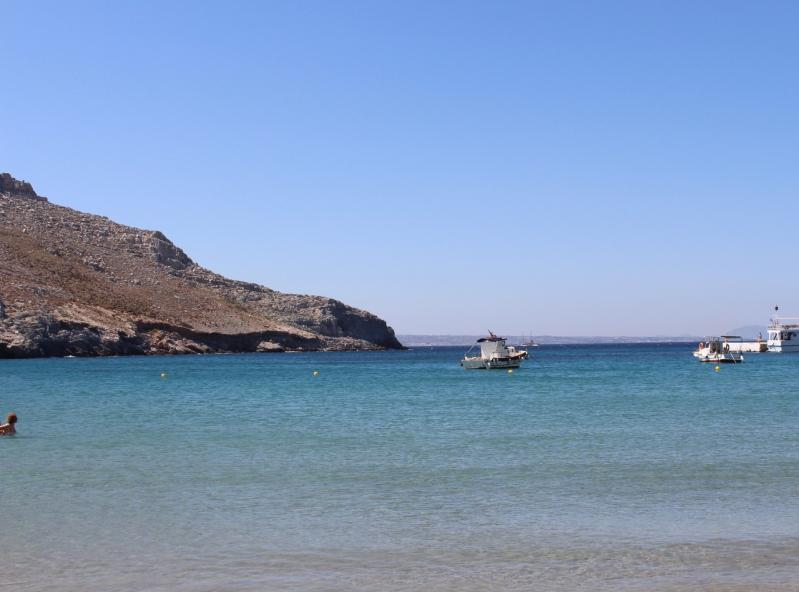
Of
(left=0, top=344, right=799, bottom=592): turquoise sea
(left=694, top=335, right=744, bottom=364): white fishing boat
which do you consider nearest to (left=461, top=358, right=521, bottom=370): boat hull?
(left=694, top=335, right=744, bottom=364): white fishing boat

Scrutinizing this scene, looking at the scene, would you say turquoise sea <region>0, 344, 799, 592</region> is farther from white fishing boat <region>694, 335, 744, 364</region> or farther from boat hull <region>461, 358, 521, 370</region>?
white fishing boat <region>694, 335, 744, 364</region>

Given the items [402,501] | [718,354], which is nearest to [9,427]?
[402,501]

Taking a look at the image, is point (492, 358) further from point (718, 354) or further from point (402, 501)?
point (402, 501)

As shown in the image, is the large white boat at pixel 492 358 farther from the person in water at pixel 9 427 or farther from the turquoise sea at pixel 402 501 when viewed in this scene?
the person in water at pixel 9 427

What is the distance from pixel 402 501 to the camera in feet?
58.1

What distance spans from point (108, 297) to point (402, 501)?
13787 centimetres

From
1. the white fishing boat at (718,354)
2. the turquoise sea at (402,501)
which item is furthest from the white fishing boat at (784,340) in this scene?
the turquoise sea at (402,501)

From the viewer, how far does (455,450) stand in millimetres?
25453

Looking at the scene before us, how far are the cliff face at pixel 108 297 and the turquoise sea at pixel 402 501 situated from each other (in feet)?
303

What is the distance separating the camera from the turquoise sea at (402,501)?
1259 centimetres

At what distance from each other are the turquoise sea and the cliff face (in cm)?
9232

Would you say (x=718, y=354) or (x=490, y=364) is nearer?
(x=490, y=364)

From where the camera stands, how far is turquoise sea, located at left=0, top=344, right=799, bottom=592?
1259cm

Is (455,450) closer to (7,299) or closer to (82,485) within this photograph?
(82,485)
